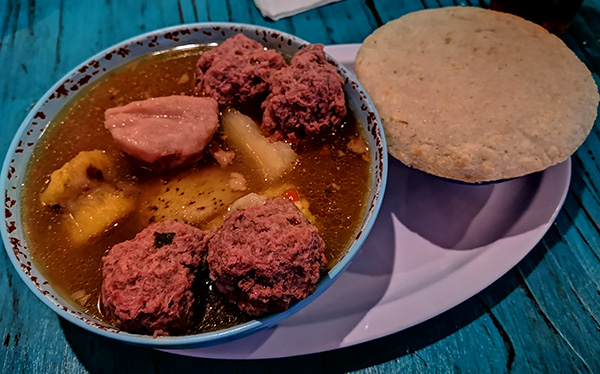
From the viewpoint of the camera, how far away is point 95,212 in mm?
1618

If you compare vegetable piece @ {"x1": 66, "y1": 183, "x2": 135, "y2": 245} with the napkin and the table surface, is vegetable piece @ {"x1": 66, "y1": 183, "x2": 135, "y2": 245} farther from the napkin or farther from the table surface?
the napkin

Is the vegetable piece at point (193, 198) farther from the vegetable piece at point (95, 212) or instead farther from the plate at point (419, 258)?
the plate at point (419, 258)

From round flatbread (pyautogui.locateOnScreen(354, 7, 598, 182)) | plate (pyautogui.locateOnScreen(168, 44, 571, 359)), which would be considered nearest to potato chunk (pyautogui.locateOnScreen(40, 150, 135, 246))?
plate (pyautogui.locateOnScreen(168, 44, 571, 359))

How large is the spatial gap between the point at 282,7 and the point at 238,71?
120 centimetres

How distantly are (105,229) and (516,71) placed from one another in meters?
1.77

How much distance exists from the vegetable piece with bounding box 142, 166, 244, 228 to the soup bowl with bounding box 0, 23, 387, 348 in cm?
40

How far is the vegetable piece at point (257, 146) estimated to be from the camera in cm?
172

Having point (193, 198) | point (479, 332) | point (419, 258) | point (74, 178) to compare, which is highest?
point (74, 178)

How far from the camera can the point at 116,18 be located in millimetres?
2812

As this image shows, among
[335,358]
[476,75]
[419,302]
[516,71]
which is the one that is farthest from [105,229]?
[516,71]

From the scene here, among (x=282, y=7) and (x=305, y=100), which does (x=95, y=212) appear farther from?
(x=282, y=7)

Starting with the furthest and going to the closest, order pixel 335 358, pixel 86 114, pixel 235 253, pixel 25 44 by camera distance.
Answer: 1. pixel 25 44
2. pixel 86 114
3. pixel 335 358
4. pixel 235 253

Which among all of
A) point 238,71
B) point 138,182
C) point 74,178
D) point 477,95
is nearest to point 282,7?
point 238,71

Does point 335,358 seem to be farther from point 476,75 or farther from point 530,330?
point 476,75
